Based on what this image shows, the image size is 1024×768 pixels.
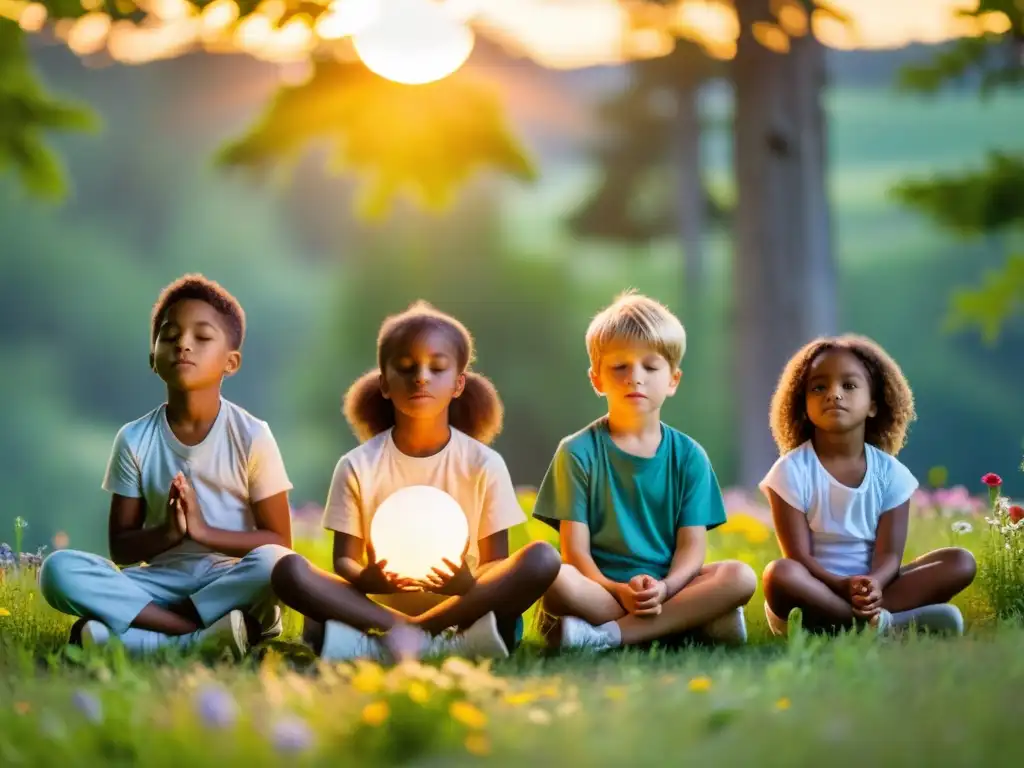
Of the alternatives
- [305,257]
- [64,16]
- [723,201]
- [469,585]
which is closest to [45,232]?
[305,257]

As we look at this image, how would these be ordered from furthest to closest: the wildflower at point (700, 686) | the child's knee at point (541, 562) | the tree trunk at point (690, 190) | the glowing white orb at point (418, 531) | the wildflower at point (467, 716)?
the tree trunk at point (690, 190)
the child's knee at point (541, 562)
the glowing white orb at point (418, 531)
the wildflower at point (700, 686)
the wildflower at point (467, 716)

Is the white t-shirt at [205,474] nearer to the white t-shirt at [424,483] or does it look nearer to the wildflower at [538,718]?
the white t-shirt at [424,483]

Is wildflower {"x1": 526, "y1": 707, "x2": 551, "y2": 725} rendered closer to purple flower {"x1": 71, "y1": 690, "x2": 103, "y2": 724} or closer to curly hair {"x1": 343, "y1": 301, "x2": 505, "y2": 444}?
purple flower {"x1": 71, "y1": 690, "x2": 103, "y2": 724}

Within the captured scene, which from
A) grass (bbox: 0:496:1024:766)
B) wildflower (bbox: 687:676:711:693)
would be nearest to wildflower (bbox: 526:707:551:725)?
grass (bbox: 0:496:1024:766)

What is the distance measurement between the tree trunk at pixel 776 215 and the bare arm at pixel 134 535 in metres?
4.45

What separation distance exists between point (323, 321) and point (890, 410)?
11466mm

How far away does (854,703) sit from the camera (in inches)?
119

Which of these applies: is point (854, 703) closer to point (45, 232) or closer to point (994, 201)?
point (994, 201)

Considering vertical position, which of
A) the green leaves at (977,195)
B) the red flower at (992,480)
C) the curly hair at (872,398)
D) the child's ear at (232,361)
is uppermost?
the green leaves at (977,195)

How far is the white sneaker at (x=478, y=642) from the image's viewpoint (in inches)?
152

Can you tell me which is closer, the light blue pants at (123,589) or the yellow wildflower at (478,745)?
the yellow wildflower at (478,745)

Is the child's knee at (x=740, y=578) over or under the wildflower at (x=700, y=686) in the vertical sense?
over

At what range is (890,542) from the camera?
14.0ft

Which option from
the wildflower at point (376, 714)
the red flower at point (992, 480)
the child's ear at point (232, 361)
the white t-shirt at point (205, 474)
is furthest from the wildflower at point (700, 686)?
the child's ear at point (232, 361)
